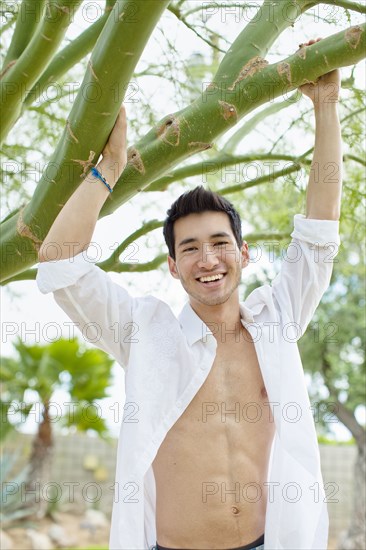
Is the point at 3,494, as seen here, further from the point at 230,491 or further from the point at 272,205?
the point at 230,491

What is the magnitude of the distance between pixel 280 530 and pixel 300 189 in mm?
1739

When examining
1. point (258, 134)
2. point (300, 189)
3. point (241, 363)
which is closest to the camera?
point (241, 363)

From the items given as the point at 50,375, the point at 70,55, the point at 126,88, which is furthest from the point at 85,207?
the point at 50,375

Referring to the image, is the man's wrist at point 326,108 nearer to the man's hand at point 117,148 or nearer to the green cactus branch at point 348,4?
the green cactus branch at point 348,4

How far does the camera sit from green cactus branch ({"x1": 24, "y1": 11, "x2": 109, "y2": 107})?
294cm

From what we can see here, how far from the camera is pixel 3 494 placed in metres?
9.55

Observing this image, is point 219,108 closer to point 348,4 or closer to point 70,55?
point 348,4

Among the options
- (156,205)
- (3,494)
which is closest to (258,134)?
(156,205)

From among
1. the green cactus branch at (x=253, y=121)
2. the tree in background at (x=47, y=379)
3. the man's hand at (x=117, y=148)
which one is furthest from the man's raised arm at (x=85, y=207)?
the tree in background at (x=47, y=379)

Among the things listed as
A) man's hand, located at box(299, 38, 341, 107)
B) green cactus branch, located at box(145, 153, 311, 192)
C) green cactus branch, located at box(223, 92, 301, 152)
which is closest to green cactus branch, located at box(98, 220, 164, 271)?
green cactus branch, located at box(145, 153, 311, 192)

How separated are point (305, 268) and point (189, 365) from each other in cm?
46

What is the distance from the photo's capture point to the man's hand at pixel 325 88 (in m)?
2.13

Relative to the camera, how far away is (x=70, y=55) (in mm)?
2998

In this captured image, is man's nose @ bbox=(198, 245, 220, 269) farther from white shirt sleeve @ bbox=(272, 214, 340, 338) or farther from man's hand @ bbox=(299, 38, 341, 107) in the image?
man's hand @ bbox=(299, 38, 341, 107)
